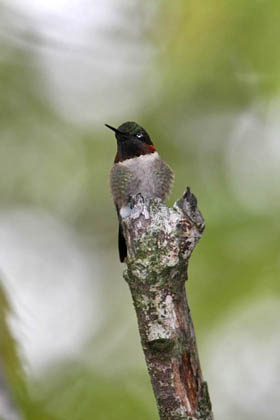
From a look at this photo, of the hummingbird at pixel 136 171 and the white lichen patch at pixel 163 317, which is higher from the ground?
the hummingbird at pixel 136 171

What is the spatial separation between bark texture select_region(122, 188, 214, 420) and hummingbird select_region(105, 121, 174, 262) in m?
2.09

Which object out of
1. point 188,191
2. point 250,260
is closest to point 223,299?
point 250,260

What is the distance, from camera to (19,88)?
8.64 meters

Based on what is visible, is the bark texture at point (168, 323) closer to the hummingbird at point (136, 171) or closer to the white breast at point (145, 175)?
the hummingbird at point (136, 171)

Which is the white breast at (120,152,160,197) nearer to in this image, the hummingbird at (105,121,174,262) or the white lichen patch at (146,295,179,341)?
the hummingbird at (105,121,174,262)

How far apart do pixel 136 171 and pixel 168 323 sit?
2439mm

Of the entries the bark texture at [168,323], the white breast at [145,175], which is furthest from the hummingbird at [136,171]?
the bark texture at [168,323]

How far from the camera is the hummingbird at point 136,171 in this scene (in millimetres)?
4621

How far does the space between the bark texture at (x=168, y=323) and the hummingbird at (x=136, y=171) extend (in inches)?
82.2

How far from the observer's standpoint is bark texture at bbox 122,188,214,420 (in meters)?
2.34

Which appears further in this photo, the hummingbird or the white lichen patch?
the hummingbird

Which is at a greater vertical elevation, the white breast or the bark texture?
the white breast

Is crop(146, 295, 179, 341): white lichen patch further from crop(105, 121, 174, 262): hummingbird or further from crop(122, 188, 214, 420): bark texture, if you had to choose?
crop(105, 121, 174, 262): hummingbird

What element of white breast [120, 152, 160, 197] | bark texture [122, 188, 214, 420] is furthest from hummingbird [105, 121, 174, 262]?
bark texture [122, 188, 214, 420]
